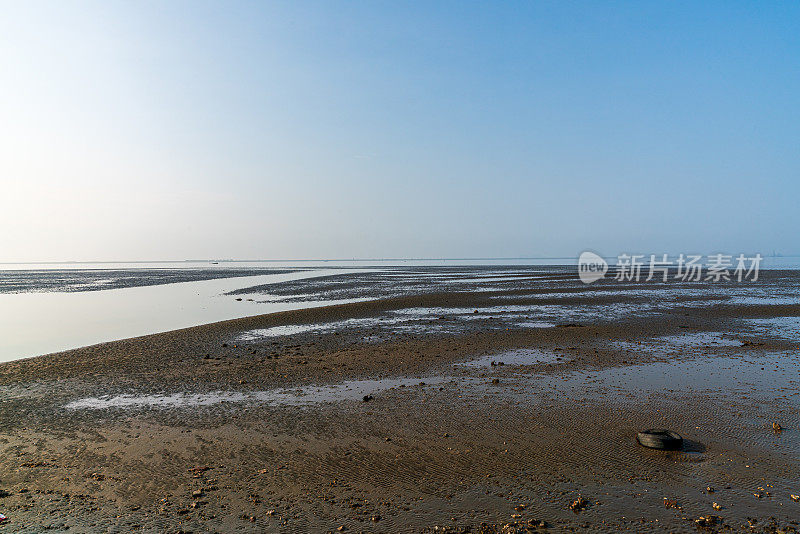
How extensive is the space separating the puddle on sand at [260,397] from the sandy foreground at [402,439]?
9cm

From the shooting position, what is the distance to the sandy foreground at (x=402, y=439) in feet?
22.3

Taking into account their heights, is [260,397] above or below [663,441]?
below

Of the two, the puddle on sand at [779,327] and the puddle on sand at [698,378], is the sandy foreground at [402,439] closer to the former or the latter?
the puddle on sand at [698,378]

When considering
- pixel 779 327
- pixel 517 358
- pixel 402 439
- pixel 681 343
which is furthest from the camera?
pixel 779 327

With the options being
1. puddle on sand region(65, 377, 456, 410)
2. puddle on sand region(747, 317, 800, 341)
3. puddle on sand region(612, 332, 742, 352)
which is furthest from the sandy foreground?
puddle on sand region(747, 317, 800, 341)

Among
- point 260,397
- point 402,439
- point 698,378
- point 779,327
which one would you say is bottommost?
point 260,397

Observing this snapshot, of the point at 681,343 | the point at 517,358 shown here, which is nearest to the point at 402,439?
the point at 517,358

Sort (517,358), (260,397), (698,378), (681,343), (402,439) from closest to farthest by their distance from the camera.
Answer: (402,439), (260,397), (698,378), (517,358), (681,343)

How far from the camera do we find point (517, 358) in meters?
17.7

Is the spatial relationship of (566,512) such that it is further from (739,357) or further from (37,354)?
(37,354)

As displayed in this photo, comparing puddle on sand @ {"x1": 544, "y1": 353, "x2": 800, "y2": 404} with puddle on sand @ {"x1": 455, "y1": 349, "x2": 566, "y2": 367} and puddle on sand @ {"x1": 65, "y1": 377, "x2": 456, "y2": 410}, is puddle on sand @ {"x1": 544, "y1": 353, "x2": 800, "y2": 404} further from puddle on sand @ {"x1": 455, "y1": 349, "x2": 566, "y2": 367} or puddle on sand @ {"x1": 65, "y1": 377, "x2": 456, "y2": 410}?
puddle on sand @ {"x1": 65, "y1": 377, "x2": 456, "y2": 410}

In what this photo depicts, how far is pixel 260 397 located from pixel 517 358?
944 centimetres

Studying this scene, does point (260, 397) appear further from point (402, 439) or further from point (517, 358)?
point (517, 358)

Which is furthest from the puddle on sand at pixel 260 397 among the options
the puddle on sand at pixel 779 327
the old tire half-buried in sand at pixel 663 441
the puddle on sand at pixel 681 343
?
the puddle on sand at pixel 779 327
